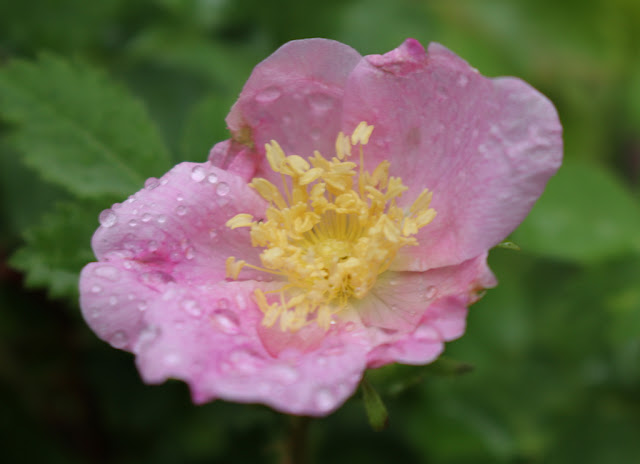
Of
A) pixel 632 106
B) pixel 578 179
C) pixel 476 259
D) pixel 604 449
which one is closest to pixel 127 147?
pixel 476 259

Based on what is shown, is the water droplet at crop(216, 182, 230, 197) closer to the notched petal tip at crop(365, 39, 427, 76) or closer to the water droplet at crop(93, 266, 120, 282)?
the water droplet at crop(93, 266, 120, 282)

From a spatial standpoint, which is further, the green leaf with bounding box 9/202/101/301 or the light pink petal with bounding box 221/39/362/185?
the green leaf with bounding box 9/202/101/301

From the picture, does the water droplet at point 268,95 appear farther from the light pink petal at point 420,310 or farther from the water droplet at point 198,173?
the light pink petal at point 420,310

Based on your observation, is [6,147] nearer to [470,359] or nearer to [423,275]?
[423,275]

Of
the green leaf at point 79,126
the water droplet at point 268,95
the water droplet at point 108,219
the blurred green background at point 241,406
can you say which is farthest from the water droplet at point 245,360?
the blurred green background at point 241,406

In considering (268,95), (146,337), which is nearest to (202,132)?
(268,95)

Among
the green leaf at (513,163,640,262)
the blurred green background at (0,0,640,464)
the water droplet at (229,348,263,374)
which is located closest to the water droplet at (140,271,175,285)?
the water droplet at (229,348,263,374)
